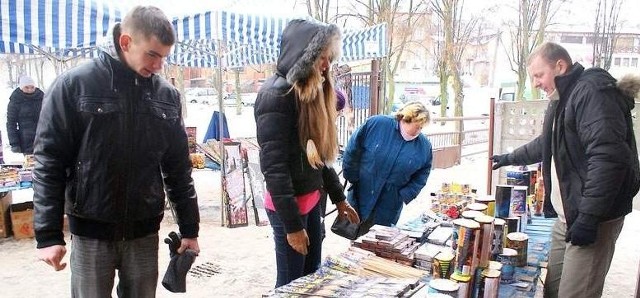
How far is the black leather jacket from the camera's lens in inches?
70.8

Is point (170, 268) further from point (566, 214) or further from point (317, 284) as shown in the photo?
point (566, 214)

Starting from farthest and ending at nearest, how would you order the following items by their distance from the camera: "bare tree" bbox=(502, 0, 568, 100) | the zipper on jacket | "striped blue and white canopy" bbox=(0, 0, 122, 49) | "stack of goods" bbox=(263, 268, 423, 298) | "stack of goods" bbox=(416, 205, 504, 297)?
"bare tree" bbox=(502, 0, 568, 100)
"striped blue and white canopy" bbox=(0, 0, 122, 49)
the zipper on jacket
"stack of goods" bbox=(416, 205, 504, 297)
"stack of goods" bbox=(263, 268, 423, 298)

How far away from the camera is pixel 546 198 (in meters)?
3.04

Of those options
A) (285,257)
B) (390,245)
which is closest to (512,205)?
(390,245)

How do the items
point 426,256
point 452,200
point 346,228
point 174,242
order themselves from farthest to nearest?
point 452,200 → point 346,228 → point 174,242 → point 426,256

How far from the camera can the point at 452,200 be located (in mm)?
3301

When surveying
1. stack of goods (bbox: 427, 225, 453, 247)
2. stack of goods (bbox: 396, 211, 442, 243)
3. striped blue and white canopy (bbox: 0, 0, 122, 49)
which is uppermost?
striped blue and white canopy (bbox: 0, 0, 122, 49)

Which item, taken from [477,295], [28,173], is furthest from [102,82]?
[28,173]

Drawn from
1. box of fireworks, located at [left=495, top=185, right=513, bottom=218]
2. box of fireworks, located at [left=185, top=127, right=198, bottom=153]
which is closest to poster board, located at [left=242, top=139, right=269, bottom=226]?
box of fireworks, located at [left=185, top=127, right=198, bottom=153]

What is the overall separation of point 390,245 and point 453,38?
16.1 m

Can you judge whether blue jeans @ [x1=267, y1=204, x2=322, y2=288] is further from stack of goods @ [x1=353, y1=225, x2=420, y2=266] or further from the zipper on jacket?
the zipper on jacket

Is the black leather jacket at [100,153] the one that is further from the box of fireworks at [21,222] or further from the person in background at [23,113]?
the person in background at [23,113]

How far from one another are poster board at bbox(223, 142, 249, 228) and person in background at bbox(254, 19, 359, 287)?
3.58 metres

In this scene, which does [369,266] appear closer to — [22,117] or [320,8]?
[22,117]
